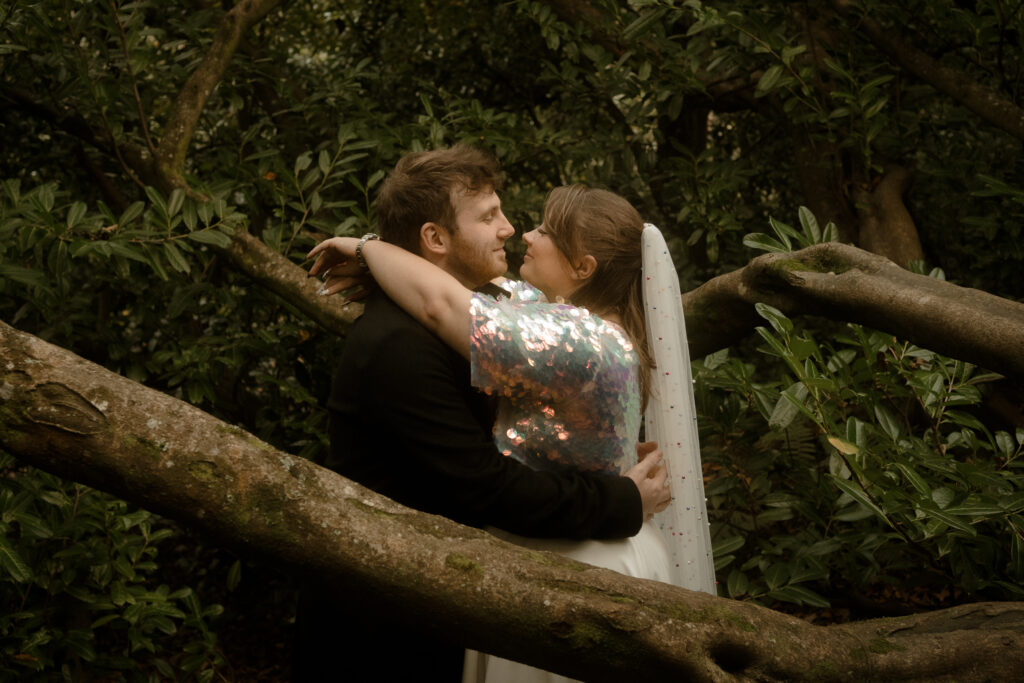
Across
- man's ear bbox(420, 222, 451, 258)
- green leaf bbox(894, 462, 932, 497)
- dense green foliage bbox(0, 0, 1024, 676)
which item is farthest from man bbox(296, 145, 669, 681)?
dense green foliage bbox(0, 0, 1024, 676)

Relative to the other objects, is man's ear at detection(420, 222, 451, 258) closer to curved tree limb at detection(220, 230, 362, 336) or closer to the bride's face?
the bride's face

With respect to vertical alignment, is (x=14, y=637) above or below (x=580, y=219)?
below

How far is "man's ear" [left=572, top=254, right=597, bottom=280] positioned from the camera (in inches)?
105

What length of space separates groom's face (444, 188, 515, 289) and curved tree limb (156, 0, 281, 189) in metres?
1.95

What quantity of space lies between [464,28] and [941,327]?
408 cm

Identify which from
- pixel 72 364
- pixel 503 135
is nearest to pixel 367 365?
pixel 72 364

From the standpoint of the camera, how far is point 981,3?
3.63 metres

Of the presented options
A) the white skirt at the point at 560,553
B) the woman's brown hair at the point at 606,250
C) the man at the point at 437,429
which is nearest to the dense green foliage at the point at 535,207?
the woman's brown hair at the point at 606,250

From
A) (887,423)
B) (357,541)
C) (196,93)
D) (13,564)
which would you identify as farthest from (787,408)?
(196,93)

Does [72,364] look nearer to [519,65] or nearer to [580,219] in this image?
[580,219]

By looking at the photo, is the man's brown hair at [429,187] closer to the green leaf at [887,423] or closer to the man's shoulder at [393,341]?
the man's shoulder at [393,341]

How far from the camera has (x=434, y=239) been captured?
242cm

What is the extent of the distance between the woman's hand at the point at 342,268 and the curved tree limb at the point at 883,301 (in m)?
1.18

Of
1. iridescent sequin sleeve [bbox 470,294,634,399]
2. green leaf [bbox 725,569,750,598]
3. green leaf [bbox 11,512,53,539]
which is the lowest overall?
green leaf [bbox 725,569,750,598]
